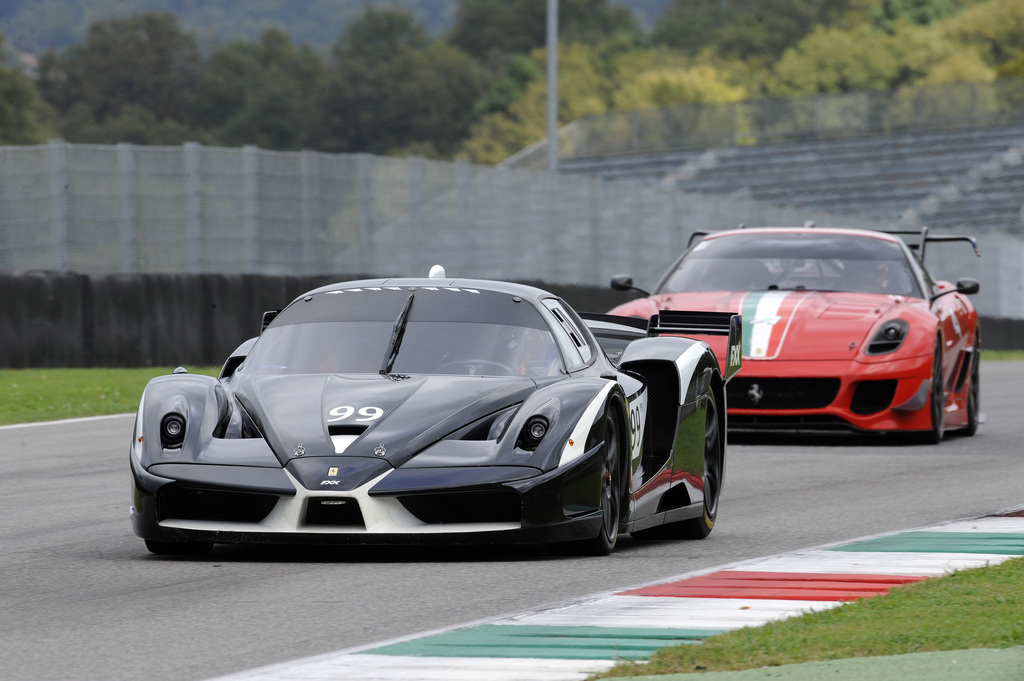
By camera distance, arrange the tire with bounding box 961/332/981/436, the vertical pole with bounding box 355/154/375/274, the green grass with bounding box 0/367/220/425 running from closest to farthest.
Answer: the tire with bounding box 961/332/981/436, the green grass with bounding box 0/367/220/425, the vertical pole with bounding box 355/154/375/274

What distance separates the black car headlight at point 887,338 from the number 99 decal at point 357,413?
6.78 meters

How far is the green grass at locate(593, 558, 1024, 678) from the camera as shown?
4527 millimetres

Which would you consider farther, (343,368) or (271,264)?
(271,264)

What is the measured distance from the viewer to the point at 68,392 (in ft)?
55.0

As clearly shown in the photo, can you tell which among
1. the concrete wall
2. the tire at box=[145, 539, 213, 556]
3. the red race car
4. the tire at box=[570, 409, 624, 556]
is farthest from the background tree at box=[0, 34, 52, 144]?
the tire at box=[570, 409, 624, 556]

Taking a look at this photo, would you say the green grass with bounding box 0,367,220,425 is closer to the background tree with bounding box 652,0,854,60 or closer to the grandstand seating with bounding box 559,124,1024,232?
the grandstand seating with bounding box 559,124,1024,232

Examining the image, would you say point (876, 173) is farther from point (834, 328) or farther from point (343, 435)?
point (343, 435)

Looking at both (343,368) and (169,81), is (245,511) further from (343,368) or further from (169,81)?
(169,81)

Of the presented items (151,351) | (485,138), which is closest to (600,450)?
(151,351)

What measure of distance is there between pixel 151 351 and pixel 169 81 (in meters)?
128

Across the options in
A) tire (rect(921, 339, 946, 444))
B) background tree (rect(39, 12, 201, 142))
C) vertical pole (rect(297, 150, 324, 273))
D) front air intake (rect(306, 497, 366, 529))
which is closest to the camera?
front air intake (rect(306, 497, 366, 529))

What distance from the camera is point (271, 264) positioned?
2259 cm

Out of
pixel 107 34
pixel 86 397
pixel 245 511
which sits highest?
pixel 107 34

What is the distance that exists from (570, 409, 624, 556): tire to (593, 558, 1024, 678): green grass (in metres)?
1.30
